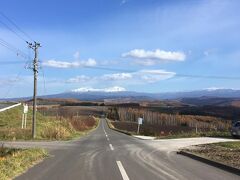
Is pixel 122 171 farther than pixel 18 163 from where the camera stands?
No

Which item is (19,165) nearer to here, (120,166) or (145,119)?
(120,166)

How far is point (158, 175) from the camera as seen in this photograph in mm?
12883

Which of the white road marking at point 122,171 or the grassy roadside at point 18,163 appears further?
the grassy roadside at point 18,163

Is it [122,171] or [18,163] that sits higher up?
[18,163]

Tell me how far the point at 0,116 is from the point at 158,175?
41.2m

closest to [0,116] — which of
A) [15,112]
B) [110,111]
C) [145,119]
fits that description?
[15,112]

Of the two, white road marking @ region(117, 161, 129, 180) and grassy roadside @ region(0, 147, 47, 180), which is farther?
grassy roadside @ region(0, 147, 47, 180)

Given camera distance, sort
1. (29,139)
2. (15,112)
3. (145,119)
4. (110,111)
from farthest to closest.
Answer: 1. (110,111)
2. (145,119)
3. (15,112)
4. (29,139)

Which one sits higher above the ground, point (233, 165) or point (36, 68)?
point (36, 68)

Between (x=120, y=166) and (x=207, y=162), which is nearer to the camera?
(x=120, y=166)

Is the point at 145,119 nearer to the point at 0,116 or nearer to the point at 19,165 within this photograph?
the point at 0,116

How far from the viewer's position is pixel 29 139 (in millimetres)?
36719

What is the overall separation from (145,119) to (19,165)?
4285 inches

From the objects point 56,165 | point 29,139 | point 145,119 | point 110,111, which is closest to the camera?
point 56,165
